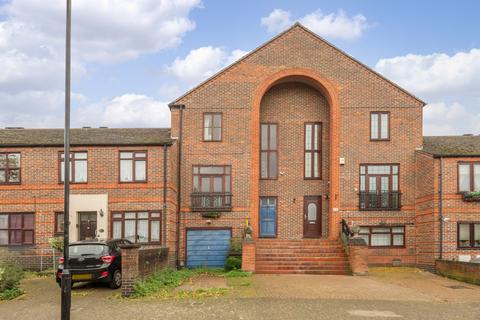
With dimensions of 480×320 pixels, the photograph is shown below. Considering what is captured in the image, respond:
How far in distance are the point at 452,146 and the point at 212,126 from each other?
10.9m

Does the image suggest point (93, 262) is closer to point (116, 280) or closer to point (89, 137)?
point (116, 280)

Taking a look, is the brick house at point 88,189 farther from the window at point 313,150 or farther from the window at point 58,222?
the window at point 313,150

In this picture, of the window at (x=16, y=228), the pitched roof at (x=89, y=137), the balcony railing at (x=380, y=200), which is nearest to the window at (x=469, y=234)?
the balcony railing at (x=380, y=200)

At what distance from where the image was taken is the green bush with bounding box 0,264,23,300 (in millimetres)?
14445

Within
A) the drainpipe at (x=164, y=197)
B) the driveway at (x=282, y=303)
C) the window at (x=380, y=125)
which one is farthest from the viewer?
the window at (x=380, y=125)

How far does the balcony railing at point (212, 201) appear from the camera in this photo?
79.6ft

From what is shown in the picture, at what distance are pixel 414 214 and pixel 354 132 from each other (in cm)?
459

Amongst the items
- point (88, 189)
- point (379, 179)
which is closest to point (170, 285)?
point (88, 189)

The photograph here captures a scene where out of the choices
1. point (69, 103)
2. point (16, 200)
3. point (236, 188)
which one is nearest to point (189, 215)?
point (236, 188)

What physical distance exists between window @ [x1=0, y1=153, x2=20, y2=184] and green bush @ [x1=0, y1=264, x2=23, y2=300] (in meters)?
8.48

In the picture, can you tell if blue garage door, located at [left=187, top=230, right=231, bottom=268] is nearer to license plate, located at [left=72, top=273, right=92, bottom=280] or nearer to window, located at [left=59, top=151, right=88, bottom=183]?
window, located at [left=59, top=151, right=88, bottom=183]

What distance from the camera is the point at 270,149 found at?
84.9 feet

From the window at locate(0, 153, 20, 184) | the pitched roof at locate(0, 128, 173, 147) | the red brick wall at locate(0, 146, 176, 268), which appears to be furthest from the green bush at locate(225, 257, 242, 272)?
the window at locate(0, 153, 20, 184)

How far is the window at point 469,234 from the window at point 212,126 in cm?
1117
